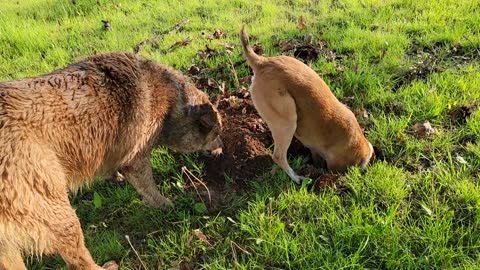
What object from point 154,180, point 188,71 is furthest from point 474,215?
point 188,71

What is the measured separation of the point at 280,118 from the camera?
3.71 m

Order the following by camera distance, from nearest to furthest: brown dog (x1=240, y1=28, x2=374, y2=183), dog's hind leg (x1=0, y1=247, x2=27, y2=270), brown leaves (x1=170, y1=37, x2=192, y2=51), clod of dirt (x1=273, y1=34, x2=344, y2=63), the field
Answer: dog's hind leg (x1=0, y1=247, x2=27, y2=270)
the field
brown dog (x1=240, y1=28, x2=374, y2=183)
clod of dirt (x1=273, y1=34, x2=344, y2=63)
brown leaves (x1=170, y1=37, x2=192, y2=51)

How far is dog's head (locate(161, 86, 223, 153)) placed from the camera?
3.91 m

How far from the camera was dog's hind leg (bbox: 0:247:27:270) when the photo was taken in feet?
9.36

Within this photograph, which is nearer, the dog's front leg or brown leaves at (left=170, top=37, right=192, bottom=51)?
the dog's front leg

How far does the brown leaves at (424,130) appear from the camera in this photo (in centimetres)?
391

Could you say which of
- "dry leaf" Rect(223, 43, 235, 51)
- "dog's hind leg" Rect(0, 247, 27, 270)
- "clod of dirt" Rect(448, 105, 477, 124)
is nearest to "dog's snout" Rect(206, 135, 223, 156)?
"dog's hind leg" Rect(0, 247, 27, 270)

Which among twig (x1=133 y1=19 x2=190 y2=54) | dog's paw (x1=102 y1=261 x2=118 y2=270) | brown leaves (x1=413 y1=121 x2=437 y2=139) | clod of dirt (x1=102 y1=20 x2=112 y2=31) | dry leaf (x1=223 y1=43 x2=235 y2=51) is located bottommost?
dog's paw (x1=102 y1=261 x2=118 y2=270)

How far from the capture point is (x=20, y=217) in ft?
8.76

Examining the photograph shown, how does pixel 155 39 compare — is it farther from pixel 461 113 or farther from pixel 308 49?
pixel 461 113

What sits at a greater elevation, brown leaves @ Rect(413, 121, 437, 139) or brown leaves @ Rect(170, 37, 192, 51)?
brown leaves @ Rect(170, 37, 192, 51)

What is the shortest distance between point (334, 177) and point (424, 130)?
1030mm

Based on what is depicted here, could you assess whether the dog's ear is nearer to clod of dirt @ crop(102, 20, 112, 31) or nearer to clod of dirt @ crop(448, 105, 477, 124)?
clod of dirt @ crop(448, 105, 477, 124)

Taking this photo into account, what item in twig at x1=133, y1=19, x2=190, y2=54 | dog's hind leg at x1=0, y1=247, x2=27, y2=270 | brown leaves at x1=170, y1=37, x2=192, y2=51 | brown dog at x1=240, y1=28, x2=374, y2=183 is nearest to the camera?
dog's hind leg at x1=0, y1=247, x2=27, y2=270
